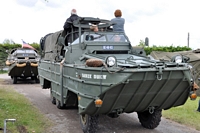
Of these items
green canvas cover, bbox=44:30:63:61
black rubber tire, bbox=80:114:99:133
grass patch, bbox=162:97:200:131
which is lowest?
grass patch, bbox=162:97:200:131

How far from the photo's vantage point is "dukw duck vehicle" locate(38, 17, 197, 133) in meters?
4.96

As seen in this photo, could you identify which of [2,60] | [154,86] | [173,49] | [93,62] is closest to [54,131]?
[93,62]

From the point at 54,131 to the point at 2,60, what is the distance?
19.6m

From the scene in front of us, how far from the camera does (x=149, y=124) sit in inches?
258

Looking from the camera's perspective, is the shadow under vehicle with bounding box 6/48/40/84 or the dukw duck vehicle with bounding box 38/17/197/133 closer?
the dukw duck vehicle with bounding box 38/17/197/133

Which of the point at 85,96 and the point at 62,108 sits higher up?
the point at 85,96

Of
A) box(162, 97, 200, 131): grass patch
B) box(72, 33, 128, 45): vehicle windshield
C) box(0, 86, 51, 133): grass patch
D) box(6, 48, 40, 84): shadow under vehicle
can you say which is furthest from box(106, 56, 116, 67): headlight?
box(6, 48, 40, 84): shadow under vehicle

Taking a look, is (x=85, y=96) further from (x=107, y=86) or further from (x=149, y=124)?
(x=149, y=124)

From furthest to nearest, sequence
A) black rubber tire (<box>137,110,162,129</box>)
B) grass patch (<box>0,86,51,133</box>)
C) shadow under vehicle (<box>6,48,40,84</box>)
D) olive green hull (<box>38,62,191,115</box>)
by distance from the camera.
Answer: shadow under vehicle (<box>6,48,40,84</box>) → black rubber tire (<box>137,110,162,129</box>) → grass patch (<box>0,86,51,133</box>) → olive green hull (<box>38,62,191,115</box>)

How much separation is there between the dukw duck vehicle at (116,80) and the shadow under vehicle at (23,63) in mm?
8240

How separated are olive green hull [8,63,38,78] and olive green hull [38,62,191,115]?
9537 mm

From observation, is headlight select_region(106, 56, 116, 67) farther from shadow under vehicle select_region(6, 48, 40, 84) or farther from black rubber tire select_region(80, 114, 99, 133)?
shadow under vehicle select_region(6, 48, 40, 84)

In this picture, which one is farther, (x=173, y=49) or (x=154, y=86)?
(x=173, y=49)

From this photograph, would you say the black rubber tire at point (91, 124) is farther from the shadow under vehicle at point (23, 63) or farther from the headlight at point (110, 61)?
the shadow under vehicle at point (23, 63)
